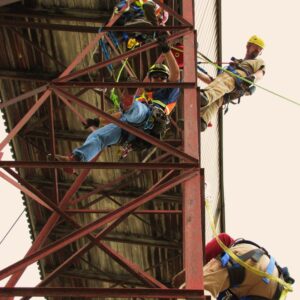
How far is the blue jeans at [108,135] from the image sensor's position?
8.62 metres

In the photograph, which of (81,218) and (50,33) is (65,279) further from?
(50,33)

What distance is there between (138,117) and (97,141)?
0.72 meters

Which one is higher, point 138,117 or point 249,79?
point 138,117

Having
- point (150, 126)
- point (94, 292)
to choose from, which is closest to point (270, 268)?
point (94, 292)

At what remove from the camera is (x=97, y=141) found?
8.92 meters

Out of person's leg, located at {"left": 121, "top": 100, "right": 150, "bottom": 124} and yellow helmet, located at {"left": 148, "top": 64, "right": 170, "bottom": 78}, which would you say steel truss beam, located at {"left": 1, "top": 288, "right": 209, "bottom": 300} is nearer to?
person's leg, located at {"left": 121, "top": 100, "right": 150, "bottom": 124}

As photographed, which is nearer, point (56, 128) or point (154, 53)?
point (154, 53)

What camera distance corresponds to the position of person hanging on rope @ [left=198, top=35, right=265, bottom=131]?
11.3 meters

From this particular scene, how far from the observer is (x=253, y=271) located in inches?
279

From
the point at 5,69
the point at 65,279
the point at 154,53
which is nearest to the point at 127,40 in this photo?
the point at 154,53

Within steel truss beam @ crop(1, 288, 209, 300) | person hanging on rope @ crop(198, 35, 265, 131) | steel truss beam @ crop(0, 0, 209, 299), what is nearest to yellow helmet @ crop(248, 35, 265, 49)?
person hanging on rope @ crop(198, 35, 265, 131)

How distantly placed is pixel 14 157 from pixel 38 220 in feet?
6.09

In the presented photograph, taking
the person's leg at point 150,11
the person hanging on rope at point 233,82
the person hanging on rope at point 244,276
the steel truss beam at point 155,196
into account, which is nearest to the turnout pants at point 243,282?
the person hanging on rope at point 244,276

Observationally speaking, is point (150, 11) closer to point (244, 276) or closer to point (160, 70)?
point (160, 70)
